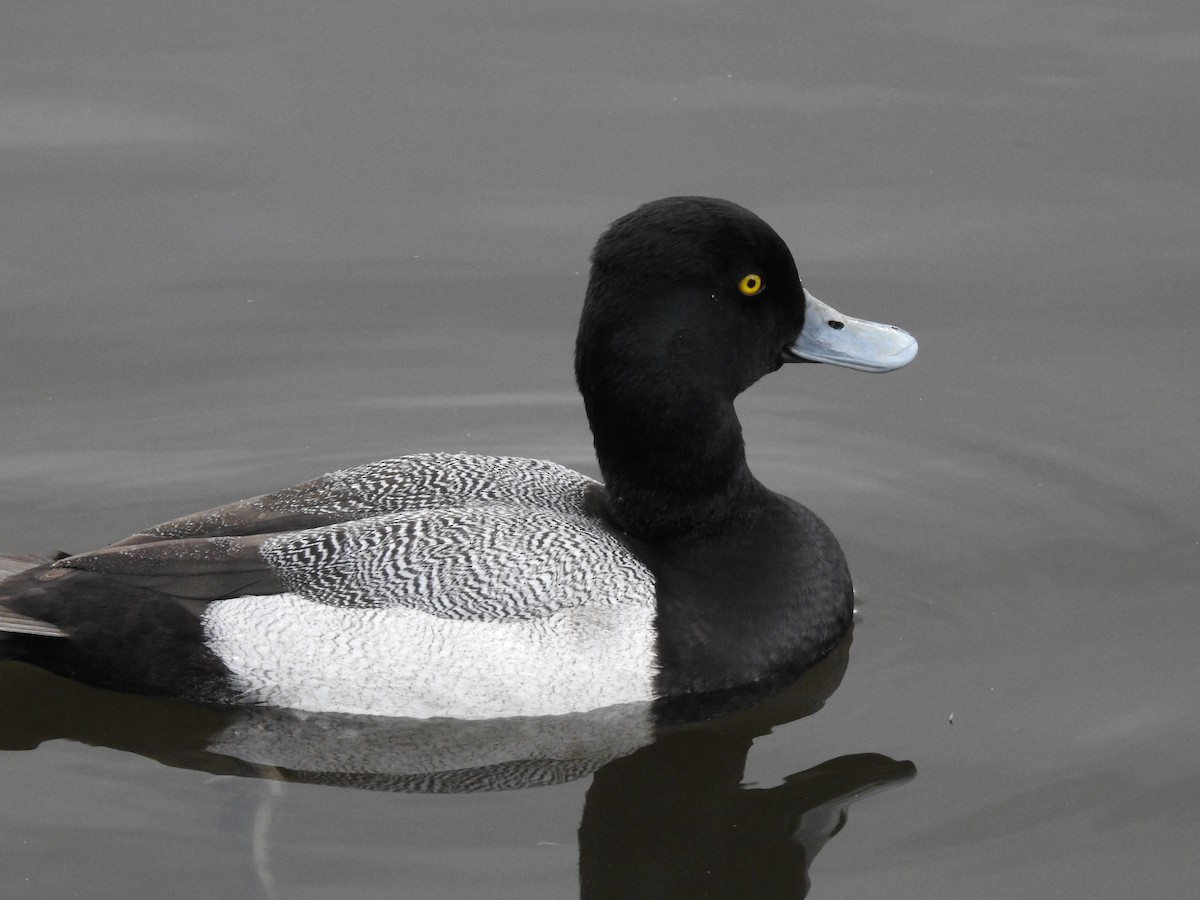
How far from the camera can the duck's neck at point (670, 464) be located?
7.22 metres

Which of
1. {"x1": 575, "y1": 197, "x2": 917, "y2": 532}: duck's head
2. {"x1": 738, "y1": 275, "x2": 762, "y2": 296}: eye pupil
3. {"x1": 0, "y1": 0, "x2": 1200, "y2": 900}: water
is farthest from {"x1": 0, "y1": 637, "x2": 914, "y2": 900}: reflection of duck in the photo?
{"x1": 738, "y1": 275, "x2": 762, "y2": 296}: eye pupil

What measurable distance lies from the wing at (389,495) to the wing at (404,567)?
0.11m

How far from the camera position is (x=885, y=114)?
435 inches

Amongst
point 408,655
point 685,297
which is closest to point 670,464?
point 685,297

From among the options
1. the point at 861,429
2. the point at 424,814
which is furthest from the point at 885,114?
the point at 424,814

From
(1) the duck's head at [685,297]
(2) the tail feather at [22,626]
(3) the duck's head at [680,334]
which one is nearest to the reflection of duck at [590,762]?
(2) the tail feather at [22,626]

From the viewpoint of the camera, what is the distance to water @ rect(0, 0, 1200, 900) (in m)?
6.75

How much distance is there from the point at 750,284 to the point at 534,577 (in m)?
1.44

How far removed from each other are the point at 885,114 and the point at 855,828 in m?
5.50

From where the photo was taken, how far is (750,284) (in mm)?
7254

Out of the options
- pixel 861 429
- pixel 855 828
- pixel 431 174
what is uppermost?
pixel 431 174

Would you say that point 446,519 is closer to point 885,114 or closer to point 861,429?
point 861,429

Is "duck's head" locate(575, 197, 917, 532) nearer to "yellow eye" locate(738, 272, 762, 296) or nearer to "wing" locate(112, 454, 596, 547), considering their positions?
"yellow eye" locate(738, 272, 762, 296)

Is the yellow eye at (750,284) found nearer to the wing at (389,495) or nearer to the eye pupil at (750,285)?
the eye pupil at (750,285)
